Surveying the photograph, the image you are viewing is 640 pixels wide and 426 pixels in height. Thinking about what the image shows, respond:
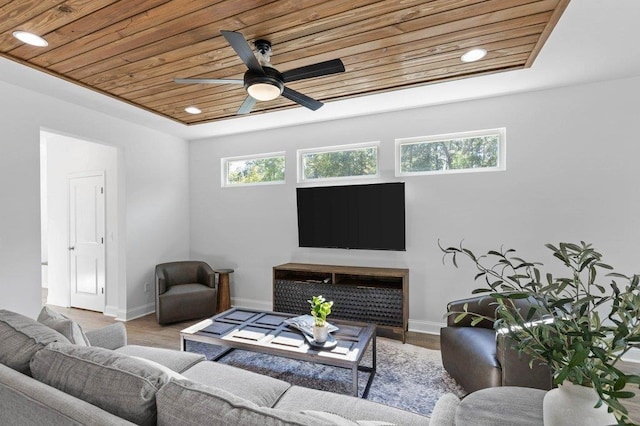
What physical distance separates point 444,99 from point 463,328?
2463 mm

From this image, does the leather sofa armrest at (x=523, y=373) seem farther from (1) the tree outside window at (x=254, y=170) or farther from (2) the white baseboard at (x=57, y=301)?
(2) the white baseboard at (x=57, y=301)

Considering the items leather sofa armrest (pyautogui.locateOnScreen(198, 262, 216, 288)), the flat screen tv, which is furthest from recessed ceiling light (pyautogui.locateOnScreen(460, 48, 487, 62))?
leather sofa armrest (pyautogui.locateOnScreen(198, 262, 216, 288))

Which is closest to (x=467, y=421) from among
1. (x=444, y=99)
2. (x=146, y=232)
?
(x=444, y=99)

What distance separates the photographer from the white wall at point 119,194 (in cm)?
304

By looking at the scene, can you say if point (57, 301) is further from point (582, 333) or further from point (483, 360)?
point (582, 333)

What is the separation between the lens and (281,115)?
3920 mm

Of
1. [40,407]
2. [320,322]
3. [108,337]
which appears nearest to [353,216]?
[320,322]

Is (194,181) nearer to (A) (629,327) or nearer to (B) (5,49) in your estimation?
(B) (5,49)

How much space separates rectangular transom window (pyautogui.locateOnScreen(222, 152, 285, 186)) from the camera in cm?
459

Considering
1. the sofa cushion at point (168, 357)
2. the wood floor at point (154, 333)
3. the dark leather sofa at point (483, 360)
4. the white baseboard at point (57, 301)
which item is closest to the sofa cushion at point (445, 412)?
the dark leather sofa at point (483, 360)

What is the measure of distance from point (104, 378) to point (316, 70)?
1.99m

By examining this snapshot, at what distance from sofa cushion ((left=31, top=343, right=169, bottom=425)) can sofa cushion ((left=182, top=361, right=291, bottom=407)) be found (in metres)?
0.64

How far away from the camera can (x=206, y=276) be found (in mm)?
4410

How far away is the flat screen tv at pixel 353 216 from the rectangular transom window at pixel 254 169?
0.64m
